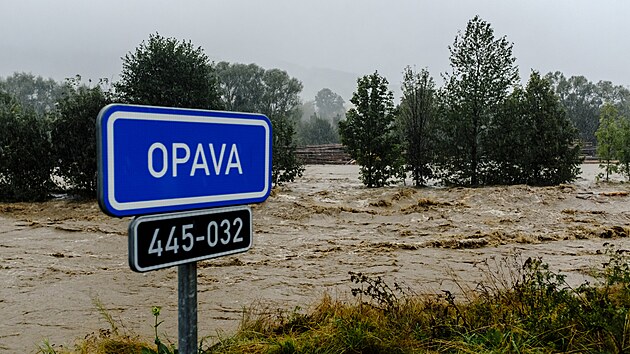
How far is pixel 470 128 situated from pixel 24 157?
13010mm

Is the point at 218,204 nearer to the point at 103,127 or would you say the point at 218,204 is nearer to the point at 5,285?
the point at 103,127

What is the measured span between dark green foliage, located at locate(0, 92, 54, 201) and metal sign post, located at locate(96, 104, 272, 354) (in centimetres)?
1542

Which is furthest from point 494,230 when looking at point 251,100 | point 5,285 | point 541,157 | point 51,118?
point 251,100

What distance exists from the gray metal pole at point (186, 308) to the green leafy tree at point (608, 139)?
19.2 m

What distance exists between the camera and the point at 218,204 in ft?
4.76

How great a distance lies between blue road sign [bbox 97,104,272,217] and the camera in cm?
121

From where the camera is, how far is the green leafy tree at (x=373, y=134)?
17297mm

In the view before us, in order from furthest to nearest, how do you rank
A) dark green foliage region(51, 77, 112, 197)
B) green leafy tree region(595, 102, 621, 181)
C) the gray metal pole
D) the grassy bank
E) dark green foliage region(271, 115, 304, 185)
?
1. green leafy tree region(595, 102, 621, 181)
2. dark green foliage region(271, 115, 304, 185)
3. dark green foliage region(51, 77, 112, 197)
4. the grassy bank
5. the gray metal pole

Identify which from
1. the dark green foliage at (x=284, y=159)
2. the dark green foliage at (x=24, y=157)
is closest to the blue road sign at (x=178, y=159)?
the dark green foliage at (x=24, y=157)

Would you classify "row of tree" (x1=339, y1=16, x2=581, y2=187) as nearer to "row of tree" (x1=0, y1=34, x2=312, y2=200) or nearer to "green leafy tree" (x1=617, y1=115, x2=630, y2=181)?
"green leafy tree" (x1=617, y1=115, x2=630, y2=181)

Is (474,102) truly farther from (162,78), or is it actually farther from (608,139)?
(162,78)

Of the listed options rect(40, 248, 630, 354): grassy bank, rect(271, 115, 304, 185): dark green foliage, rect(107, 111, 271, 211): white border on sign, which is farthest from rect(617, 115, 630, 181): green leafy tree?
rect(107, 111, 271, 211): white border on sign

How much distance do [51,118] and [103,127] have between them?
15.9m

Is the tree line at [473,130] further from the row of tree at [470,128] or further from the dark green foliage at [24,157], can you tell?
the dark green foliage at [24,157]
